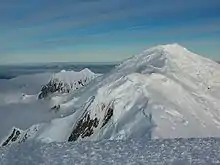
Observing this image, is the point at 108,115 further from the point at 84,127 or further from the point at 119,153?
the point at 119,153

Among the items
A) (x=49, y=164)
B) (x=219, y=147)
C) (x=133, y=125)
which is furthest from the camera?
(x=133, y=125)

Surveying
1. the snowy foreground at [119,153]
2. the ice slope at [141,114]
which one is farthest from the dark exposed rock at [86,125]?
the snowy foreground at [119,153]

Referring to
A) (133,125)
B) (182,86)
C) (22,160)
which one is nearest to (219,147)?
(22,160)

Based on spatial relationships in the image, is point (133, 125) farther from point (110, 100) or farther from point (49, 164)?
point (49, 164)

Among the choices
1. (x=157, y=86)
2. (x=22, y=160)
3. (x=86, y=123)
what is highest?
(x=22, y=160)

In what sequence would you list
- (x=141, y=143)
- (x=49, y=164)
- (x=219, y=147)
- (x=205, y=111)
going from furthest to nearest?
(x=205, y=111) < (x=141, y=143) < (x=219, y=147) < (x=49, y=164)

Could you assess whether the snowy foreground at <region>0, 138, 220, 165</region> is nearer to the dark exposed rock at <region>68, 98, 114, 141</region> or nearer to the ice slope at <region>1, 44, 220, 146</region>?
the ice slope at <region>1, 44, 220, 146</region>

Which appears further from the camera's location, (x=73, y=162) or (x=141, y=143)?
(x=141, y=143)

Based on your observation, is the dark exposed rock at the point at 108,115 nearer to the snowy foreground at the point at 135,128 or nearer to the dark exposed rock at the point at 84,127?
the snowy foreground at the point at 135,128

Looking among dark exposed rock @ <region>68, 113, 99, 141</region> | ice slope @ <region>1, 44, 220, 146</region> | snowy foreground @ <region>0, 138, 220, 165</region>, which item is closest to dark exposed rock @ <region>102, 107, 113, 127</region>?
ice slope @ <region>1, 44, 220, 146</region>
